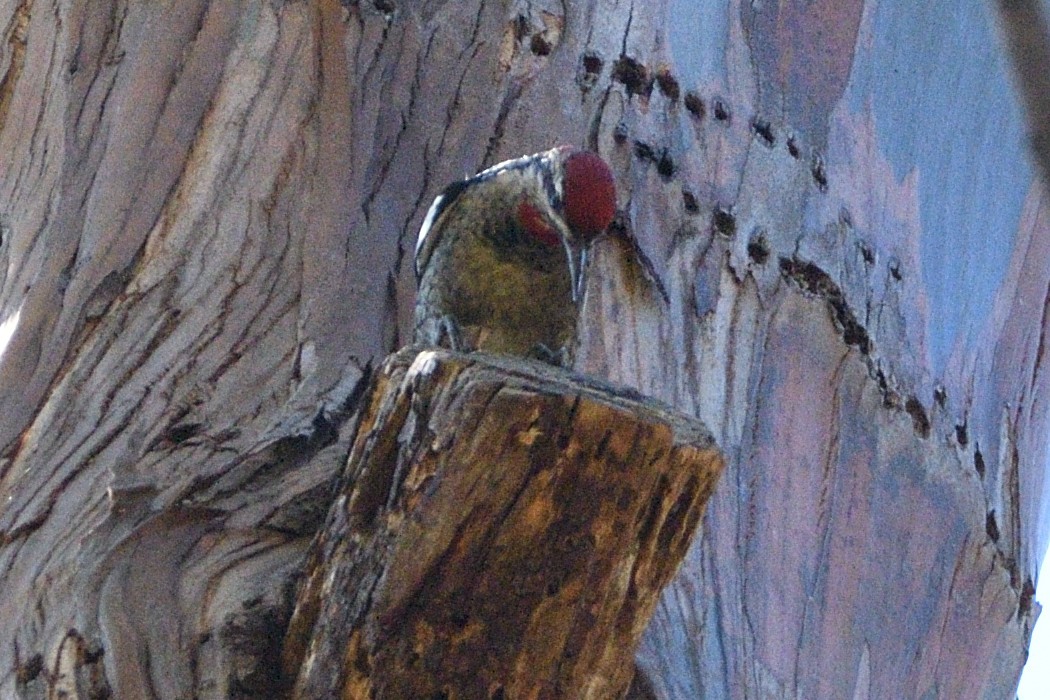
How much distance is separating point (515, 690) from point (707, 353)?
3.42 feet

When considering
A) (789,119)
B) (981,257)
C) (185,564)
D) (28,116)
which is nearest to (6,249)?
(28,116)

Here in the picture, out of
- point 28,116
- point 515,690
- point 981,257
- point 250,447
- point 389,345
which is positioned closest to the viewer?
point 515,690

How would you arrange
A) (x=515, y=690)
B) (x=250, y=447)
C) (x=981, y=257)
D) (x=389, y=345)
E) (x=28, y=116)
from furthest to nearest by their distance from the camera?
(x=981, y=257) < (x=28, y=116) < (x=389, y=345) < (x=250, y=447) < (x=515, y=690)

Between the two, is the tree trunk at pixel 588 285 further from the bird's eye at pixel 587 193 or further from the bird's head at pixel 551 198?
the bird's eye at pixel 587 193

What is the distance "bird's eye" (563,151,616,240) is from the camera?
274 centimetres

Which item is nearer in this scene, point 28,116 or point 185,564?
point 185,564

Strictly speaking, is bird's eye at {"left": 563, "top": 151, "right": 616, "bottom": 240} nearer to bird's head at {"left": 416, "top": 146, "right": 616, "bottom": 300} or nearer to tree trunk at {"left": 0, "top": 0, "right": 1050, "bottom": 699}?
bird's head at {"left": 416, "top": 146, "right": 616, "bottom": 300}

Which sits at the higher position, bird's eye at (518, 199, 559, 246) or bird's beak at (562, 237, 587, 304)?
bird's eye at (518, 199, 559, 246)

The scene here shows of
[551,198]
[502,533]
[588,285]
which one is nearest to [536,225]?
[588,285]

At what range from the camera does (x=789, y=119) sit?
3.24 meters

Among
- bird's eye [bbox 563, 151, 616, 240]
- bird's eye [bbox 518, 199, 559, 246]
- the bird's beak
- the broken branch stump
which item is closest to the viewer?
the broken branch stump

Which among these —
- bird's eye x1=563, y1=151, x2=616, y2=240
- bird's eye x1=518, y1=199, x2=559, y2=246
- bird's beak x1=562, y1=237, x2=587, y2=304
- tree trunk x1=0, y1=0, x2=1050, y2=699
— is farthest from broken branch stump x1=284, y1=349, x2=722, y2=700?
bird's eye x1=518, y1=199, x2=559, y2=246

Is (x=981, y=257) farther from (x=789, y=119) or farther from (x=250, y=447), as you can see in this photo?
(x=250, y=447)

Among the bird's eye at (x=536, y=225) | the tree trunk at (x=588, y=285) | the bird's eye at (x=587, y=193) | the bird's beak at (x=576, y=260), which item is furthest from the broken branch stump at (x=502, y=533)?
the bird's eye at (x=536, y=225)
